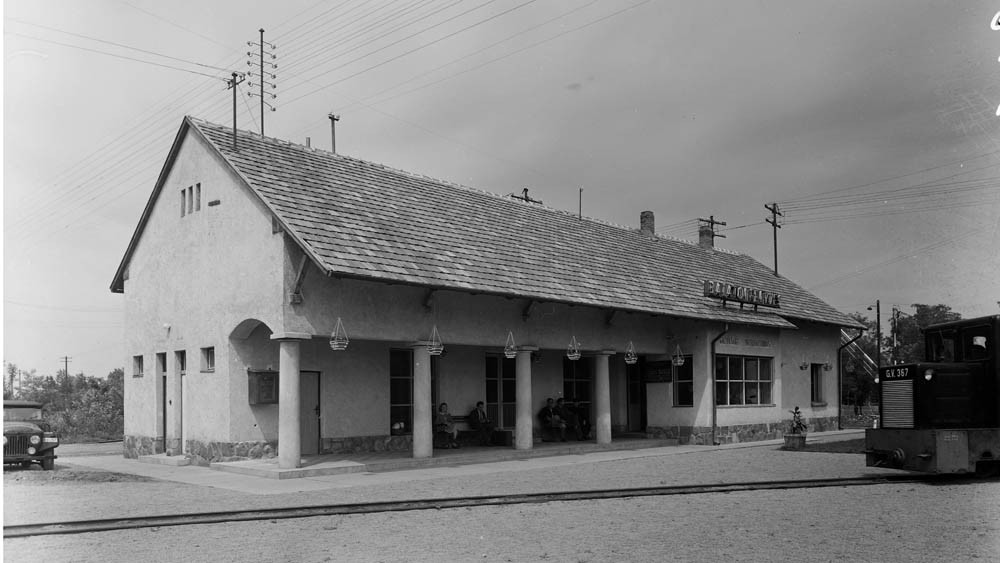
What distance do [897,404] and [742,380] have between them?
11.0 m

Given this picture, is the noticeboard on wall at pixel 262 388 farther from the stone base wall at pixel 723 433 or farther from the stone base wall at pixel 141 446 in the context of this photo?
the stone base wall at pixel 723 433

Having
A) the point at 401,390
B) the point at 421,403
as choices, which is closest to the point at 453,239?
the point at 401,390

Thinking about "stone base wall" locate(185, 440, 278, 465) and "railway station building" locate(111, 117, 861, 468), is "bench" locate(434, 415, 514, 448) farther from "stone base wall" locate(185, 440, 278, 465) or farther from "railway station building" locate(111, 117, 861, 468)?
"stone base wall" locate(185, 440, 278, 465)

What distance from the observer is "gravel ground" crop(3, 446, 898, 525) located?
11.4 meters

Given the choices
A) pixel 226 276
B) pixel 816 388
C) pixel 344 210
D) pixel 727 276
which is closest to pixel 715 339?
pixel 727 276

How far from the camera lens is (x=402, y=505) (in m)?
11.3

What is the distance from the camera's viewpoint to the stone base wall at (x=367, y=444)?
18.2 m

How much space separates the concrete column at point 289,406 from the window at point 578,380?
33.5 ft

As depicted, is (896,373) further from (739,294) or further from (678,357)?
(739,294)

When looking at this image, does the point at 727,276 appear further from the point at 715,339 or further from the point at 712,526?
the point at 712,526

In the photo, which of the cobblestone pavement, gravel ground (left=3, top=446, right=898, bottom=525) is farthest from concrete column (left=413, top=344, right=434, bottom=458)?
gravel ground (left=3, top=446, right=898, bottom=525)

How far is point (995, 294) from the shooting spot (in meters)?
11.8

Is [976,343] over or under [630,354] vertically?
over

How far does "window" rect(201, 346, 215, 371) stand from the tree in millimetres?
13305
